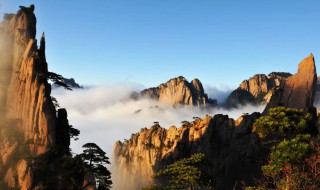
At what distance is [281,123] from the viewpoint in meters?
40.1

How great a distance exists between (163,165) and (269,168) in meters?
84.8

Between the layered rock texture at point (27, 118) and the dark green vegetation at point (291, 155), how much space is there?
32.3 meters

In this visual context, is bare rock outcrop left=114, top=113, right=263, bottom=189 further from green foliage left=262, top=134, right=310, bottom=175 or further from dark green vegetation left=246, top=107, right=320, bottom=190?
green foliage left=262, top=134, right=310, bottom=175

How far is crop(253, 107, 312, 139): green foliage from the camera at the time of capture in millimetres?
40031

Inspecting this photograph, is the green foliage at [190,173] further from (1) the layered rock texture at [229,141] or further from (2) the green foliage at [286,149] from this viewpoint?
(1) the layered rock texture at [229,141]

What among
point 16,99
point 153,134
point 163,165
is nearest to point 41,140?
point 16,99

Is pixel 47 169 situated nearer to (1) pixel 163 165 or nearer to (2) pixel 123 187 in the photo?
(1) pixel 163 165

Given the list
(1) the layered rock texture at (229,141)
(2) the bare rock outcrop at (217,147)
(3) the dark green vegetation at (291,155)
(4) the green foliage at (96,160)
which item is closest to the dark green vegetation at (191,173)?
(3) the dark green vegetation at (291,155)

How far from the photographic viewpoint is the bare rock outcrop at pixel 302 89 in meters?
99.6

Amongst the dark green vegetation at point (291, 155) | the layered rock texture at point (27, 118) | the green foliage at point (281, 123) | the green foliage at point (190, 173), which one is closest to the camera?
the dark green vegetation at point (291, 155)

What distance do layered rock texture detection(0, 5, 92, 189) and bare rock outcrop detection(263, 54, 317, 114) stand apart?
69099mm

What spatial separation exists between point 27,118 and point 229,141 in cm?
6671

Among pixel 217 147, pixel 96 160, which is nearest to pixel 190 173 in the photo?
pixel 96 160

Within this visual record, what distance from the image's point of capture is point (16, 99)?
7700 centimetres
